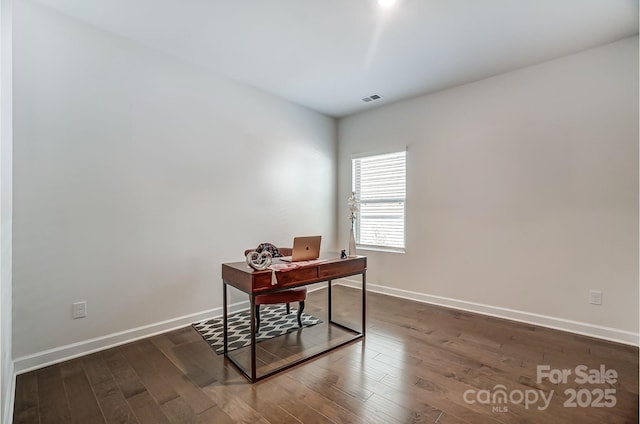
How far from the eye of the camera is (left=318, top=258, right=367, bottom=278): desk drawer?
260 centimetres

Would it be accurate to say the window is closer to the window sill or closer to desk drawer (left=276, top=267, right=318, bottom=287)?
the window sill

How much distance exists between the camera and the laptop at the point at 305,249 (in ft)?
8.68

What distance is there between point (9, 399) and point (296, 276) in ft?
6.15

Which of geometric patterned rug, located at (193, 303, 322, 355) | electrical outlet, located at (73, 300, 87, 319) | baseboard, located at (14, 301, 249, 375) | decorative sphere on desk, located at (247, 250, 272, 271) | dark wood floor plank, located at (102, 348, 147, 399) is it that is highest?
Answer: decorative sphere on desk, located at (247, 250, 272, 271)

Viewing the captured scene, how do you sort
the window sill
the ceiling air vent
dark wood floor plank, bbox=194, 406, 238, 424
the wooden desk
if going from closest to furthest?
dark wood floor plank, bbox=194, 406, 238, 424, the wooden desk, the ceiling air vent, the window sill

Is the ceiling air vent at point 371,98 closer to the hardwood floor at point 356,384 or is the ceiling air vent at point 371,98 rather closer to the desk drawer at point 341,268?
the desk drawer at point 341,268

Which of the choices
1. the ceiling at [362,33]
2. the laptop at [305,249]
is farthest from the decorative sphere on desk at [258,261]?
the ceiling at [362,33]

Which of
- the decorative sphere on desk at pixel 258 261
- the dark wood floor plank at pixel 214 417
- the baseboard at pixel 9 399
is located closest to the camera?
the baseboard at pixel 9 399

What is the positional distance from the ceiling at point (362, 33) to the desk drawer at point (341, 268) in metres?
2.05

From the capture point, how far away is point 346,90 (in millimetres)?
3877

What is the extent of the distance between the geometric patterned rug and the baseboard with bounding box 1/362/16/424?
4.03 feet

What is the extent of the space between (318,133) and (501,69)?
247 centimetres

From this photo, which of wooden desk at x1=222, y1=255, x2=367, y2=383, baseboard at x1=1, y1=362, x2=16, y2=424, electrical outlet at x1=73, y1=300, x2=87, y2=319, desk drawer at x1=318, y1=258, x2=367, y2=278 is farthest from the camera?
desk drawer at x1=318, y1=258, x2=367, y2=278

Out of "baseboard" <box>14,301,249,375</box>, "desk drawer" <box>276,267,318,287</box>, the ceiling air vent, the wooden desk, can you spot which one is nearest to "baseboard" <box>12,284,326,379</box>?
"baseboard" <box>14,301,249,375</box>
